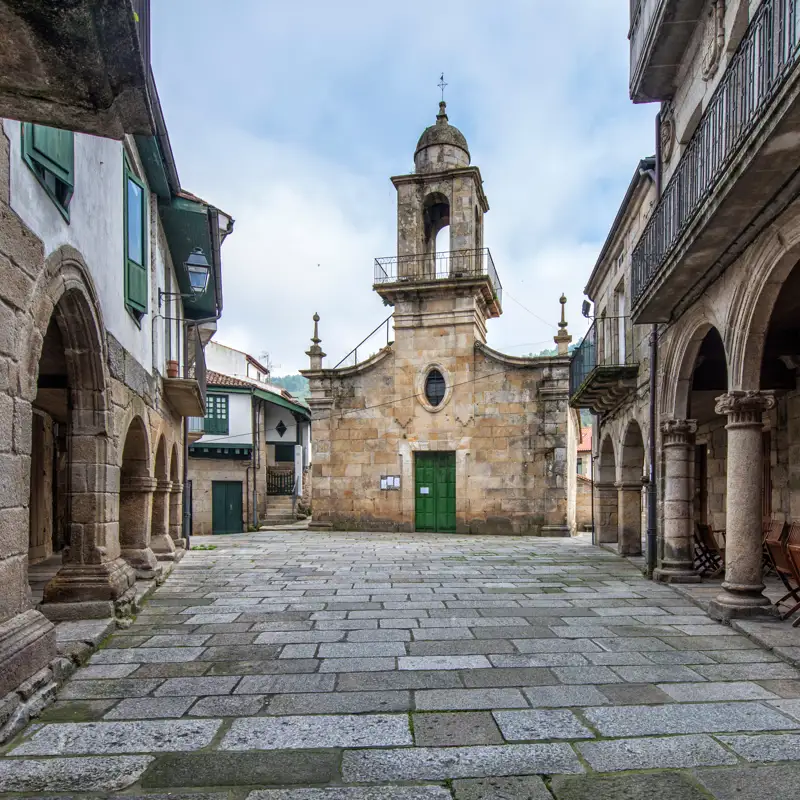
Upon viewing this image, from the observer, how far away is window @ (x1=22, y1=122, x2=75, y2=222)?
4730 millimetres

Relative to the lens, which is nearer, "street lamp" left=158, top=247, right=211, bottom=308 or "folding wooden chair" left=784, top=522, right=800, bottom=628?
"folding wooden chair" left=784, top=522, right=800, bottom=628

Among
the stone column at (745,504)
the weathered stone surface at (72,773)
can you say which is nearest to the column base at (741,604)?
the stone column at (745,504)

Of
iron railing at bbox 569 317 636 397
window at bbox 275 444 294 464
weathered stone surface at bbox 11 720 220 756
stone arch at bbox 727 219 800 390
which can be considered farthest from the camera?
window at bbox 275 444 294 464

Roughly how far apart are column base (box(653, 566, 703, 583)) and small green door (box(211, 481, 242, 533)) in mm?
17398

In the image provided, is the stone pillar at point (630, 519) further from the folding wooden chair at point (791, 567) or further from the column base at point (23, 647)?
the column base at point (23, 647)

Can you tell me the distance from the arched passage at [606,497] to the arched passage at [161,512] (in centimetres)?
913

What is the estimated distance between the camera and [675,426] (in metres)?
9.06

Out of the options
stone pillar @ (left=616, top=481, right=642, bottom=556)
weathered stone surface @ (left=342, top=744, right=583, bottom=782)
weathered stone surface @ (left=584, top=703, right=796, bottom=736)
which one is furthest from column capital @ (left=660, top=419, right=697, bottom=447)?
weathered stone surface @ (left=342, top=744, right=583, bottom=782)

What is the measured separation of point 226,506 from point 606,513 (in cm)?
1396

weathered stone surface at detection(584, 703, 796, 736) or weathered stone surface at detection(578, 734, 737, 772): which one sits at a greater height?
weathered stone surface at detection(578, 734, 737, 772)

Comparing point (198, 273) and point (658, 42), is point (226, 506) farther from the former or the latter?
point (658, 42)

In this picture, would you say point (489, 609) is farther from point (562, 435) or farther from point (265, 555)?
point (562, 435)

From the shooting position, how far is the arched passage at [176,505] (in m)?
13.8

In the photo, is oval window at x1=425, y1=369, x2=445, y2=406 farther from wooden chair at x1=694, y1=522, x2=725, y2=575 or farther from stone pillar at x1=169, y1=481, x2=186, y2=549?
wooden chair at x1=694, y1=522, x2=725, y2=575
